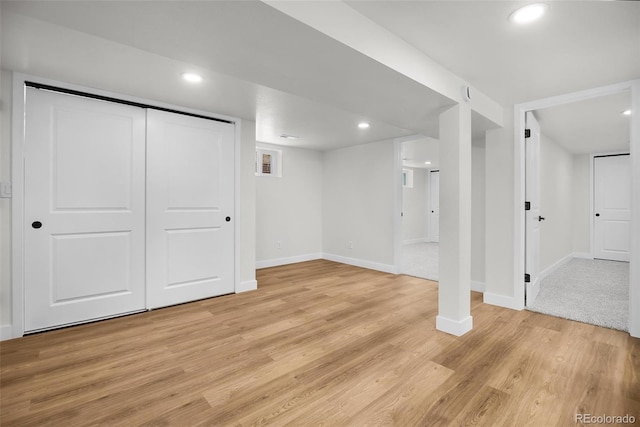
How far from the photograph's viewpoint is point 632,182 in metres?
2.49

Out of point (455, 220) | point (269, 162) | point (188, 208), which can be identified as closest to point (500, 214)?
point (455, 220)

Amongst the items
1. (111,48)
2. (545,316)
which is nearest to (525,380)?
(545,316)

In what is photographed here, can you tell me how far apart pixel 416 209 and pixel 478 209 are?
506 cm

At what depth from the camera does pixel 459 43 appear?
6.61 ft

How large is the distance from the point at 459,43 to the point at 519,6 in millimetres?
418

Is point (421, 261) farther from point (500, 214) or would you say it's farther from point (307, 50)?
point (307, 50)

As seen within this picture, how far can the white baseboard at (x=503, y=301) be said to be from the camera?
3.15 m

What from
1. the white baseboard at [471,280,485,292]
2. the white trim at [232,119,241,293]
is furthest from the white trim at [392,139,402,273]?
the white trim at [232,119,241,293]

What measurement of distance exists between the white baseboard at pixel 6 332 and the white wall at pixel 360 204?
446 cm

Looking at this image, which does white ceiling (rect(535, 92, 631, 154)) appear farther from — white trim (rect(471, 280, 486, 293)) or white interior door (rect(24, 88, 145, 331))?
white interior door (rect(24, 88, 145, 331))

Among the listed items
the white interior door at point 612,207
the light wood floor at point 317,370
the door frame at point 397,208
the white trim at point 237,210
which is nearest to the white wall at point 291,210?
the white trim at point 237,210

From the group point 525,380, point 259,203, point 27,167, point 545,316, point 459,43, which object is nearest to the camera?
point 525,380

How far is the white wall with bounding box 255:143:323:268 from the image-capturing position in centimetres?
528

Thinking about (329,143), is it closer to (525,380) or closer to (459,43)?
(459,43)
